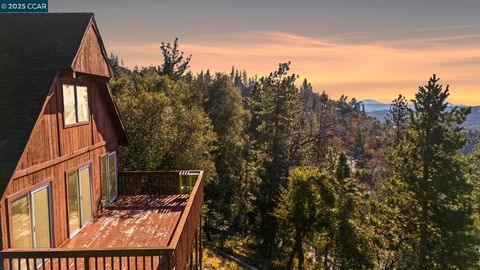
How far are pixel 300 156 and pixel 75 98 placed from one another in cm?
3008

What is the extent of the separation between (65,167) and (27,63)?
2.93 metres

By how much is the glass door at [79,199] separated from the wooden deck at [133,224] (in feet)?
0.94

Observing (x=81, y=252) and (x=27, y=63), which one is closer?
(x=81, y=252)

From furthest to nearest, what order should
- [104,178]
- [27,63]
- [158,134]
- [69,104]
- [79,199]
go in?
[158,134], [104,178], [79,199], [69,104], [27,63]

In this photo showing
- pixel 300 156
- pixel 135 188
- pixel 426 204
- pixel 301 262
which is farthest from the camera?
pixel 300 156

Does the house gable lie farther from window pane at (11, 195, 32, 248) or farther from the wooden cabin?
window pane at (11, 195, 32, 248)

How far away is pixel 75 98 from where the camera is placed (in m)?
11.0

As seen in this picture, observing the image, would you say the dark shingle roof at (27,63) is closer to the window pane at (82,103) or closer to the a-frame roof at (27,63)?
the a-frame roof at (27,63)

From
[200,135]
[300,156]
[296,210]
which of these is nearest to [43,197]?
[200,135]

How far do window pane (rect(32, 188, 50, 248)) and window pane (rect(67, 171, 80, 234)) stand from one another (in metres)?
1.31

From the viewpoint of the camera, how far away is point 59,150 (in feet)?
32.5

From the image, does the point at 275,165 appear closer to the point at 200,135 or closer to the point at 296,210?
the point at 296,210

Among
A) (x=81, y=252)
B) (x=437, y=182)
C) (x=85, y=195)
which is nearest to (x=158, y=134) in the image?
(x=85, y=195)

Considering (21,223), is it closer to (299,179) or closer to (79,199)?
(79,199)
